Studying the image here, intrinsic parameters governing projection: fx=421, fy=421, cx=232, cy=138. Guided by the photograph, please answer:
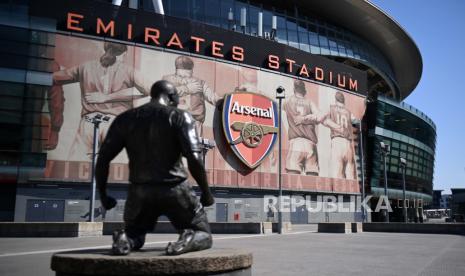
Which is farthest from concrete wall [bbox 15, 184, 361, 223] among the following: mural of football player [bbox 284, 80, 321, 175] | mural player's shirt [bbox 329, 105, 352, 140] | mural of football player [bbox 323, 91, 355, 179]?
mural player's shirt [bbox 329, 105, 352, 140]

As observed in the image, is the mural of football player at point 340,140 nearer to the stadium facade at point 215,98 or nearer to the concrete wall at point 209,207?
the stadium facade at point 215,98

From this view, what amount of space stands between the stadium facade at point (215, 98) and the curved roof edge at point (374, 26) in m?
0.27

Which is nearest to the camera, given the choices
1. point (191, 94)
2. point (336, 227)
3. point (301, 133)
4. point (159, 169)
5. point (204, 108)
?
point (159, 169)

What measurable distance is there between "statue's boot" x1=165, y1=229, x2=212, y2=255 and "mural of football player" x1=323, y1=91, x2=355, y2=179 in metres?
42.3

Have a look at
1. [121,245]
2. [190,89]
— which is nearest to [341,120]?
[190,89]

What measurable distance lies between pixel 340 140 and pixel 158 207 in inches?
1754

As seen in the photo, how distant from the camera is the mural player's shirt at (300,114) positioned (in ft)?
144

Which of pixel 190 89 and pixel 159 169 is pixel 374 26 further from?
pixel 159 169

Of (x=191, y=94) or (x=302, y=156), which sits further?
(x=302, y=156)

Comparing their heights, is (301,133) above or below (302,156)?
above

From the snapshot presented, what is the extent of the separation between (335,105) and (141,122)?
45.0 m

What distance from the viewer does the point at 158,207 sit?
5.48 metres

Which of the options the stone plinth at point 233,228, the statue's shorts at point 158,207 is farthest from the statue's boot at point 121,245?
the stone plinth at point 233,228

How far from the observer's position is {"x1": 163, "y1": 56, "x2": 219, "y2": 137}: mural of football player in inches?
1501
